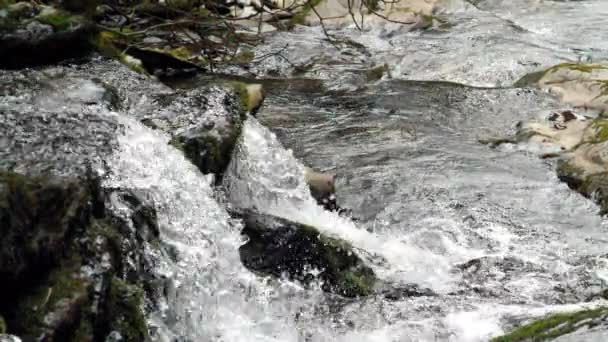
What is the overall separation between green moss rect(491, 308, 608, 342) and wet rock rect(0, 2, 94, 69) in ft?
15.5

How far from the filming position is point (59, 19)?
A: 6.62 meters

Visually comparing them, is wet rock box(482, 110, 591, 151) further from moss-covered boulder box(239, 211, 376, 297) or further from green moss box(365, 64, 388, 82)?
moss-covered boulder box(239, 211, 376, 297)

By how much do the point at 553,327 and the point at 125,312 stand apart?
6.15ft

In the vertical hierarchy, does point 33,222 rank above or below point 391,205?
above

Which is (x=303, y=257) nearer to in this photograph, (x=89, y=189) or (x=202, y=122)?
(x=202, y=122)

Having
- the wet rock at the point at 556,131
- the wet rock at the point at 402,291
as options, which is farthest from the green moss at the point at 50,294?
the wet rock at the point at 556,131

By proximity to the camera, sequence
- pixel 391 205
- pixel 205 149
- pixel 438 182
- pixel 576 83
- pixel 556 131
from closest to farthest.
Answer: pixel 205 149, pixel 391 205, pixel 438 182, pixel 556 131, pixel 576 83

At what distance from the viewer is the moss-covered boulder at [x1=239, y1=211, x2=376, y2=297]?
4770 mm

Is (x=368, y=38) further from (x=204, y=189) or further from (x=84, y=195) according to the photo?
(x=84, y=195)

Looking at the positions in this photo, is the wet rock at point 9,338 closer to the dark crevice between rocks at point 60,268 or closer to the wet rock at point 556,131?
the dark crevice between rocks at point 60,268

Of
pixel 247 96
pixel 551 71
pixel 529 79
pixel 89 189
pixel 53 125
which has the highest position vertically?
pixel 89 189

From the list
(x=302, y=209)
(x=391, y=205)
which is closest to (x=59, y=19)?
(x=302, y=209)

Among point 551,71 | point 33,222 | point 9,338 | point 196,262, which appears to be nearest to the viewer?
point 9,338

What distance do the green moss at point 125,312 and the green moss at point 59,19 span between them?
3.91 m
